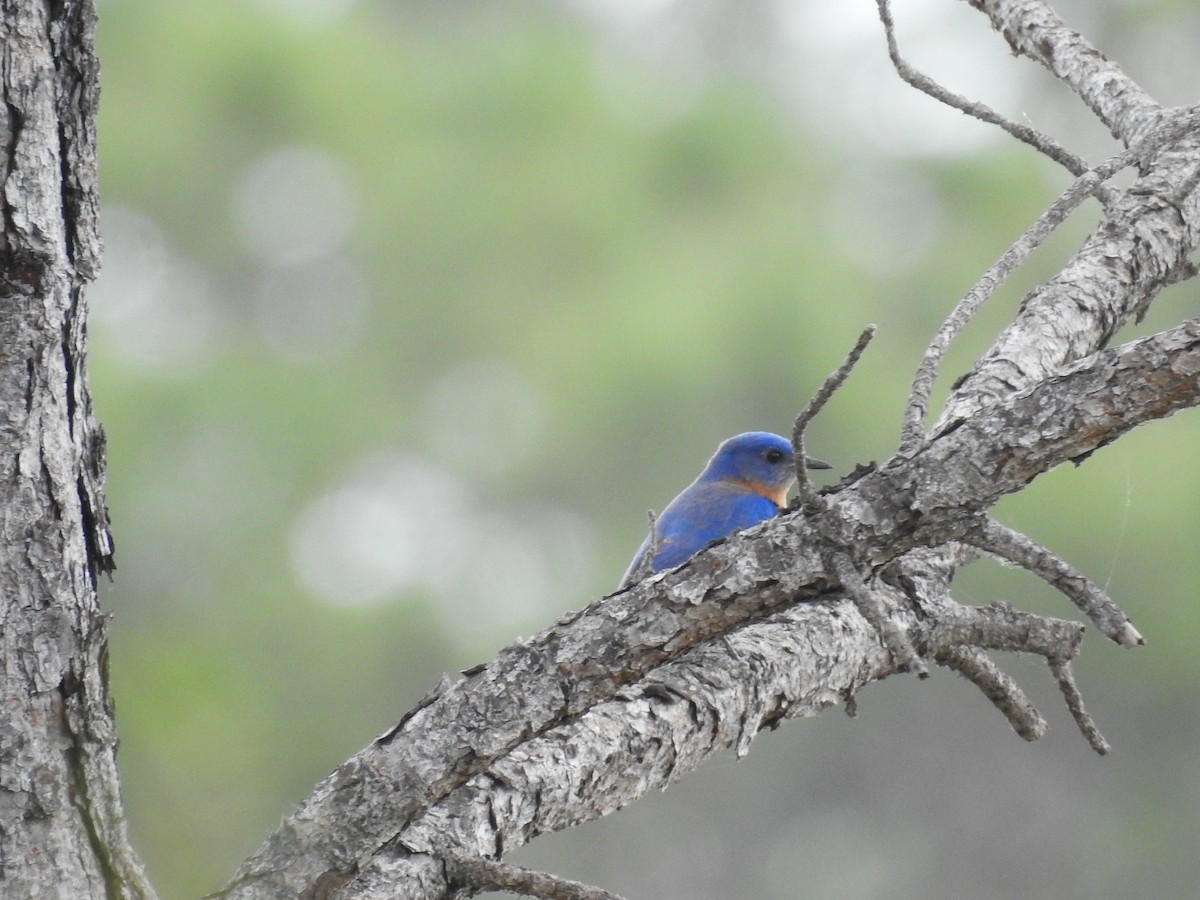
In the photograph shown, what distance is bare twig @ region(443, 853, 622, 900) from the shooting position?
1.58 m

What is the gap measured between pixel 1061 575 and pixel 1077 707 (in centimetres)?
47

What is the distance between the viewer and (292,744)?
10867 mm

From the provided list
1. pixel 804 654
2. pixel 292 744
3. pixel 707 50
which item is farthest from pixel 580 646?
pixel 707 50

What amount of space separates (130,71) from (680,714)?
12.6m

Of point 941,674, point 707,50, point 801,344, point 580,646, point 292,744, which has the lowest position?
point 580,646

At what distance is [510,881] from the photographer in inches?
64.1

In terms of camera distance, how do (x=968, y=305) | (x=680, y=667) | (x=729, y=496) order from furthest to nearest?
(x=729, y=496) < (x=680, y=667) < (x=968, y=305)

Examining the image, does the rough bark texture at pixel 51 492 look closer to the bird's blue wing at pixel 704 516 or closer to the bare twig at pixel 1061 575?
the bare twig at pixel 1061 575

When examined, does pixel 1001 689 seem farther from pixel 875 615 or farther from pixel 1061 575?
pixel 875 615

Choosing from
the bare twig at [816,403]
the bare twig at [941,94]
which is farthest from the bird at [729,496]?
the bare twig at [816,403]

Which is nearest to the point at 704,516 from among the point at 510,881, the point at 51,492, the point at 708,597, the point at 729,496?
the point at 729,496

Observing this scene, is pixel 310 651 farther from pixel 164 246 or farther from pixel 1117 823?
pixel 1117 823

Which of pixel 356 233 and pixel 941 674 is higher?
pixel 356 233

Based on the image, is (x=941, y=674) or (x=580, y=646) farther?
(x=941, y=674)
